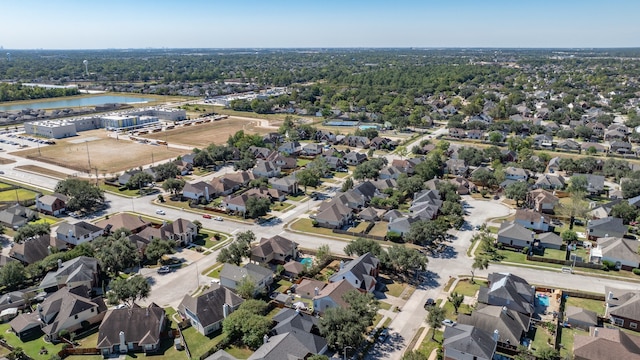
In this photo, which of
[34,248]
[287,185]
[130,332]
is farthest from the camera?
[287,185]

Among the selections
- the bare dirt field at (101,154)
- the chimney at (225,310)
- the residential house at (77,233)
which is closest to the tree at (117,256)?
the residential house at (77,233)

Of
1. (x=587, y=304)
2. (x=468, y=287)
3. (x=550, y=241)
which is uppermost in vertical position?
(x=550, y=241)

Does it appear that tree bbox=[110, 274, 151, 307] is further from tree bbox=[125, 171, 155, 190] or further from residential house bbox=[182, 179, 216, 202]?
tree bbox=[125, 171, 155, 190]

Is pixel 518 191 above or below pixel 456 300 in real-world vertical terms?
above

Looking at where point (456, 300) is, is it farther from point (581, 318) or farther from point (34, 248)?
point (34, 248)

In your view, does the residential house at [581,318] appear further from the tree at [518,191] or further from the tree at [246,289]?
the tree at [518,191]

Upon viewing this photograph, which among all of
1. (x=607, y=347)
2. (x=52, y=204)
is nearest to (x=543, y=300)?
(x=607, y=347)
